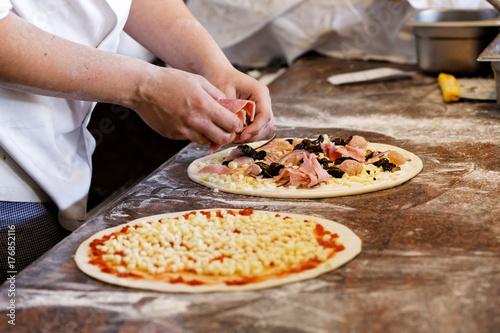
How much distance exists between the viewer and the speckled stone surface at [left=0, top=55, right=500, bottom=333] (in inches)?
39.7

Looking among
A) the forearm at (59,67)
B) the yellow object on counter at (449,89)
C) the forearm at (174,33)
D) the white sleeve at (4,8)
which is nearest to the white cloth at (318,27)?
the yellow object on counter at (449,89)

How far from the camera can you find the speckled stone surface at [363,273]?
3.31ft

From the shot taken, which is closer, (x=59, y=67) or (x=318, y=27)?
(x=59, y=67)

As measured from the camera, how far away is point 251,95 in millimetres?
1831

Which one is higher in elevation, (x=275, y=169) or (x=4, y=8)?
(x=4, y=8)

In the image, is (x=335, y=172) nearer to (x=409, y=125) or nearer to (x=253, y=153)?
(x=253, y=153)

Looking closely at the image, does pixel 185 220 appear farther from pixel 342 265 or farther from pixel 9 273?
pixel 9 273

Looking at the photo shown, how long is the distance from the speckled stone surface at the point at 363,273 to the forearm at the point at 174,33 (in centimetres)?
33

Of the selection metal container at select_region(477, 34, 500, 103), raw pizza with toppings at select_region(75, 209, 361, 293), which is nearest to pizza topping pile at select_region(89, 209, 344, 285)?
raw pizza with toppings at select_region(75, 209, 361, 293)

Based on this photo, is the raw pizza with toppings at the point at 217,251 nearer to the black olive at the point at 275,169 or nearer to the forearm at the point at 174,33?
the black olive at the point at 275,169

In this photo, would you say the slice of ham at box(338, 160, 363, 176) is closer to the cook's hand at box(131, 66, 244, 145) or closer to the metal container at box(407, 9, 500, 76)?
the cook's hand at box(131, 66, 244, 145)

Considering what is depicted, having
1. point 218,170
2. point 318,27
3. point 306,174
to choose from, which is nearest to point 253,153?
point 218,170

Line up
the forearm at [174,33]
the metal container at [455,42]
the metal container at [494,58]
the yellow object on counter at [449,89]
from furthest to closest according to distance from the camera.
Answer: the metal container at [455,42]
the yellow object on counter at [449,89]
the metal container at [494,58]
the forearm at [174,33]

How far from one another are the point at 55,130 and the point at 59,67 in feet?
1.07
